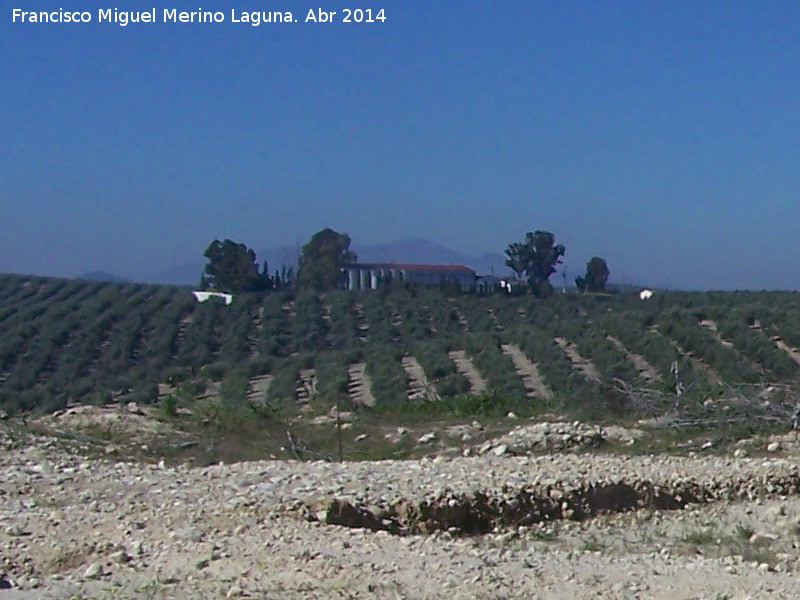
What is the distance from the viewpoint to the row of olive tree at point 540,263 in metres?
27.5

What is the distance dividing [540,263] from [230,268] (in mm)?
8703

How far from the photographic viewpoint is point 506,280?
2758cm

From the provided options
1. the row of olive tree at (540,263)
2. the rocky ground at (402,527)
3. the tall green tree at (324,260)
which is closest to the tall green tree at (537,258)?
the row of olive tree at (540,263)

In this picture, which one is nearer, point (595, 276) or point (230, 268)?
point (230, 268)

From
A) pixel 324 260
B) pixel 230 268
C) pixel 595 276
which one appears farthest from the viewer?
pixel 595 276

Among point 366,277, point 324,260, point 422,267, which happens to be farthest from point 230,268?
point 422,267

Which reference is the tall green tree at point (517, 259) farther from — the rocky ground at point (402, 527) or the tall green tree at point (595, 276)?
the rocky ground at point (402, 527)

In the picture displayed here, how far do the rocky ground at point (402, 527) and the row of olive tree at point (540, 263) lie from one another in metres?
19.2

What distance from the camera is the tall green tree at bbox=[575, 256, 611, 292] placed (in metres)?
28.5

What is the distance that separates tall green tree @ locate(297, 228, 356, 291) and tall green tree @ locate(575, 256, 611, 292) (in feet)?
22.2

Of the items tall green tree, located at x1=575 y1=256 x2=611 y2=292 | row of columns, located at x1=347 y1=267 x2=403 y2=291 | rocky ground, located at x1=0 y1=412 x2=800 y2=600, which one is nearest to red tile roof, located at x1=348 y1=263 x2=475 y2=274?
row of columns, located at x1=347 y1=267 x2=403 y2=291

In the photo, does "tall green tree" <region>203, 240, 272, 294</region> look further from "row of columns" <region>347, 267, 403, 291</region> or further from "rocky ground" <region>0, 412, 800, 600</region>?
"rocky ground" <region>0, 412, 800, 600</region>

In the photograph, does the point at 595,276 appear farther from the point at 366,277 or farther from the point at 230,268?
the point at 230,268

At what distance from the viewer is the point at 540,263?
27.8 meters
